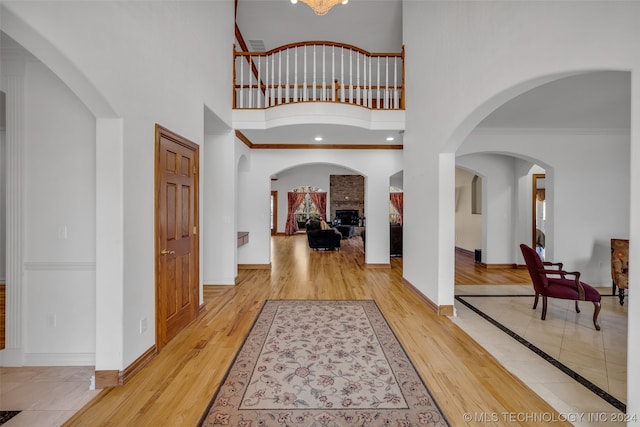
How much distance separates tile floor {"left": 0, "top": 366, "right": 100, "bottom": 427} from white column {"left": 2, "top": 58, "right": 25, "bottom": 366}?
546mm

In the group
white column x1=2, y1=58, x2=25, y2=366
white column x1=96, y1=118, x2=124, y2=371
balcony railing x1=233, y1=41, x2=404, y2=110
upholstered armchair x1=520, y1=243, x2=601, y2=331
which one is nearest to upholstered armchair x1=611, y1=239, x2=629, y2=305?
upholstered armchair x1=520, y1=243, x2=601, y2=331

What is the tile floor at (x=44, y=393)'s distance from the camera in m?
1.97

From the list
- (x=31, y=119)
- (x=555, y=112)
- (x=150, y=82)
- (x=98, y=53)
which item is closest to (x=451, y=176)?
(x=555, y=112)

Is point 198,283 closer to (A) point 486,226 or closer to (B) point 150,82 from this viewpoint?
(B) point 150,82

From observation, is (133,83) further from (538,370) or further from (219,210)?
(538,370)

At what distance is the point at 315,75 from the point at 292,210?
31.9 ft

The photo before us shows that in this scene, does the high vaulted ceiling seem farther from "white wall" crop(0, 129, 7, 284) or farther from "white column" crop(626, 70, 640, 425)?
"white wall" crop(0, 129, 7, 284)

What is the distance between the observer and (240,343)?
2975 mm

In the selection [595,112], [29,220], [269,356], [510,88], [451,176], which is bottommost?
[269,356]

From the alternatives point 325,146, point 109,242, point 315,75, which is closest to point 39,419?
point 109,242

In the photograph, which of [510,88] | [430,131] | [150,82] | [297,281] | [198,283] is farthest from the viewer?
[297,281]

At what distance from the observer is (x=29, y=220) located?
2496 mm

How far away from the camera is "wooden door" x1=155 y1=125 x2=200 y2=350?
2838 mm

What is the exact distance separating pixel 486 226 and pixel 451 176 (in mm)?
3742
